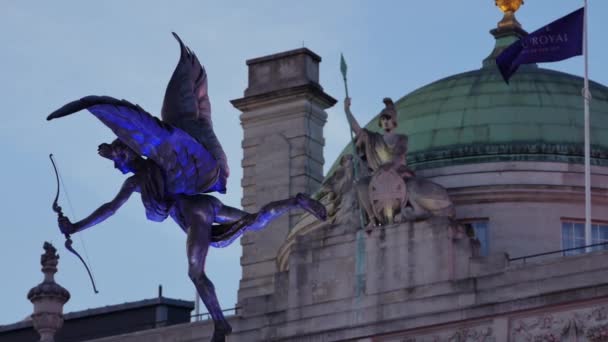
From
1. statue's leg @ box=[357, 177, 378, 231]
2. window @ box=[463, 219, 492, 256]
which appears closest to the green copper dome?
window @ box=[463, 219, 492, 256]

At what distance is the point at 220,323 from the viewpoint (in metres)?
35.8

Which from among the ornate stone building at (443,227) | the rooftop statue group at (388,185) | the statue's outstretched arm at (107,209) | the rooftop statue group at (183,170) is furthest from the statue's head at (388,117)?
the statue's outstretched arm at (107,209)

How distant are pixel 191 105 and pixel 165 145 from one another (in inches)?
54.2

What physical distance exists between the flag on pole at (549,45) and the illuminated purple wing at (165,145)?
2594 centimetres

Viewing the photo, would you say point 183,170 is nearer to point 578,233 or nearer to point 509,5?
point 578,233

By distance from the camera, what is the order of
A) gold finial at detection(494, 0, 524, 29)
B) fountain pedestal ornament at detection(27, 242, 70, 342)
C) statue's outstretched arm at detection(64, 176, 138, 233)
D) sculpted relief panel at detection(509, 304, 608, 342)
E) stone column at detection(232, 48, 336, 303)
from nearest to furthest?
statue's outstretched arm at detection(64, 176, 138, 233) → sculpted relief panel at detection(509, 304, 608, 342) → fountain pedestal ornament at detection(27, 242, 70, 342) → gold finial at detection(494, 0, 524, 29) → stone column at detection(232, 48, 336, 303)

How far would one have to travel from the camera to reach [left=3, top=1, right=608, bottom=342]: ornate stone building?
55906 millimetres

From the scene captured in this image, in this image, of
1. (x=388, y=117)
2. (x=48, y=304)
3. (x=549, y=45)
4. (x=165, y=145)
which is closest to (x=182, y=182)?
(x=165, y=145)

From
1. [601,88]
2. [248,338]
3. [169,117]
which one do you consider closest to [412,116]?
[601,88]

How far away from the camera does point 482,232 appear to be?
63.3 metres

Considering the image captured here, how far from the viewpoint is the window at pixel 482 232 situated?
63.0 meters

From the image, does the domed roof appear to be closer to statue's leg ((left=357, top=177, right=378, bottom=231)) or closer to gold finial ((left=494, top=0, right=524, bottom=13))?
gold finial ((left=494, top=0, right=524, bottom=13))

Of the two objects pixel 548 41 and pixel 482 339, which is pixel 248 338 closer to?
pixel 482 339

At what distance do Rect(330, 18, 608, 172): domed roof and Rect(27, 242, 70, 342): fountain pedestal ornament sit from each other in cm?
945
